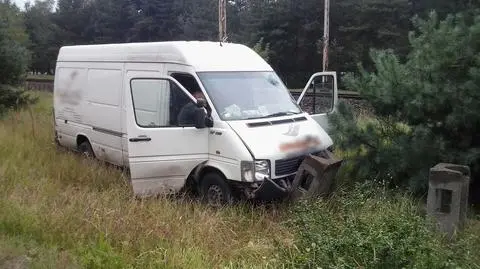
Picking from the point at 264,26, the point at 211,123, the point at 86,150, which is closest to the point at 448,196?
the point at 211,123

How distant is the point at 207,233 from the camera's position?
540 centimetres

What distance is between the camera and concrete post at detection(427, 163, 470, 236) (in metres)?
5.40

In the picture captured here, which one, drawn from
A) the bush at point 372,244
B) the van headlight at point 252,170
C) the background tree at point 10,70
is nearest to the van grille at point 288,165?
the van headlight at point 252,170

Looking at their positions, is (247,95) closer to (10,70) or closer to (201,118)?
(201,118)

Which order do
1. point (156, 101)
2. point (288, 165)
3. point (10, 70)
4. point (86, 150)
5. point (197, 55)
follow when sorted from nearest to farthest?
point (288, 165) → point (156, 101) → point (197, 55) → point (86, 150) → point (10, 70)

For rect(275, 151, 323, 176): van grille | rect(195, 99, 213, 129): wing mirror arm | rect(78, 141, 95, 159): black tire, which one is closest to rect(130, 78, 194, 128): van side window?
rect(195, 99, 213, 129): wing mirror arm

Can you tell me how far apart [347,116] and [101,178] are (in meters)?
3.86

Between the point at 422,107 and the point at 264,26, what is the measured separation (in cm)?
4761

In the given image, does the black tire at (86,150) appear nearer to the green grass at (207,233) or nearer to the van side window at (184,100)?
the green grass at (207,233)

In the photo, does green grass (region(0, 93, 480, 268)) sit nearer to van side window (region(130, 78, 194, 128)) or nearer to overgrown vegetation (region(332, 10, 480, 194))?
overgrown vegetation (region(332, 10, 480, 194))

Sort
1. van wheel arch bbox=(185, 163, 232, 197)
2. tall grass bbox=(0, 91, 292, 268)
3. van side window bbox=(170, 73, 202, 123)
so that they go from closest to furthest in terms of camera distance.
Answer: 1. tall grass bbox=(0, 91, 292, 268)
2. van wheel arch bbox=(185, 163, 232, 197)
3. van side window bbox=(170, 73, 202, 123)

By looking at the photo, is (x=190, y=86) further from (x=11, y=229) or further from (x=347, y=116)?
(x=11, y=229)

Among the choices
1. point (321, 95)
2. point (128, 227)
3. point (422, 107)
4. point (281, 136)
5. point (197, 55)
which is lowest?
point (128, 227)

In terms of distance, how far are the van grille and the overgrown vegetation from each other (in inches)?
28.1
